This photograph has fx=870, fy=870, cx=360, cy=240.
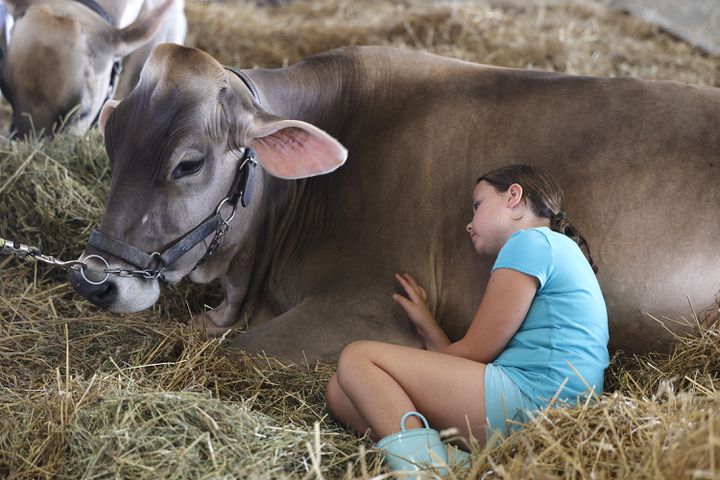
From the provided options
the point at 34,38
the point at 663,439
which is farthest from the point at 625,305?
the point at 34,38

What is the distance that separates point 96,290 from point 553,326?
5.45 ft

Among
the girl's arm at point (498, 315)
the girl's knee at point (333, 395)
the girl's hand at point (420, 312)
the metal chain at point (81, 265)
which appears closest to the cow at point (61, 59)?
the metal chain at point (81, 265)

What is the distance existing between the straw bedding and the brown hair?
590mm

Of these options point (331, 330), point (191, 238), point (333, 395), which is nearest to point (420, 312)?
point (331, 330)

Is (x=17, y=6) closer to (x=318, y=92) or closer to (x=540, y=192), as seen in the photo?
(x=318, y=92)

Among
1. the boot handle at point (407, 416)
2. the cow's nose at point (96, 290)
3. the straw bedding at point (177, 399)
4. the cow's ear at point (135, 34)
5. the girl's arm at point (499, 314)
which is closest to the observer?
the straw bedding at point (177, 399)

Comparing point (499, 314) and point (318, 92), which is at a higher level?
point (318, 92)

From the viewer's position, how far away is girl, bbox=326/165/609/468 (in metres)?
2.79

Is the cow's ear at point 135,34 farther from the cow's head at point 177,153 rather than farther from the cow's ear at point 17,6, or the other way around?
the cow's head at point 177,153

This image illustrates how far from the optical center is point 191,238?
3.38 m

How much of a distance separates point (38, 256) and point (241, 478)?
1.42 m

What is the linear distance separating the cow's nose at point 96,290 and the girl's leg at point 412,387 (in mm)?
988

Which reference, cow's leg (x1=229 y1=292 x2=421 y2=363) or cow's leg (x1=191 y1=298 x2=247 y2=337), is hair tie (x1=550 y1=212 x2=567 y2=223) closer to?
cow's leg (x1=229 y1=292 x2=421 y2=363)

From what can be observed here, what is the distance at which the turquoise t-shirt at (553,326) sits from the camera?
282 cm
